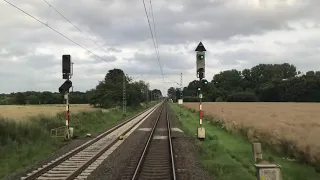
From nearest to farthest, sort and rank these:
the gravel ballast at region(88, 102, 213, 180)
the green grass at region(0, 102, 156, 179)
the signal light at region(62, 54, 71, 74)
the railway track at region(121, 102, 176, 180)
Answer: the railway track at region(121, 102, 176, 180)
the gravel ballast at region(88, 102, 213, 180)
the green grass at region(0, 102, 156, 179)
the signal light at region(62, 54, 71, 74)

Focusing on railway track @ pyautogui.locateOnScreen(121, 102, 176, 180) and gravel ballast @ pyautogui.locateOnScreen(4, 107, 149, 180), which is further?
gravel ballast @ pyautogui.locateOnScreen(4, 107, 149, 180)

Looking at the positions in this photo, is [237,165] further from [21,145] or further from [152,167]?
[21,145]

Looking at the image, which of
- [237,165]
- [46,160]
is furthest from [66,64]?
[237,165]

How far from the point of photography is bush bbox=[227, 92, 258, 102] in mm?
182500

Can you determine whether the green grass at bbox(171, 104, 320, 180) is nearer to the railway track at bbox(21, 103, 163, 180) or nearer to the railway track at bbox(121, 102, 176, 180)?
the railway track at bbox(121, 102, 176, 180)

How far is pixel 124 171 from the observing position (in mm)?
13969

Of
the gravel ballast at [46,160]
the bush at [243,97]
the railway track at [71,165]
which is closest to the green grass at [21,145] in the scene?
the gravel ballast at [46,160]

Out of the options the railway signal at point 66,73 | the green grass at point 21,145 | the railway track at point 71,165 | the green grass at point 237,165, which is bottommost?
the green grass at point 237,165

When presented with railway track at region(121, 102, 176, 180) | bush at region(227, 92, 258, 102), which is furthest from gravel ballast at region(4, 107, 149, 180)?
bush at region(227, 92, 258, 102)

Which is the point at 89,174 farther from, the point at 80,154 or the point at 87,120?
the point at 87,120

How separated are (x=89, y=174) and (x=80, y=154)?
523 cm

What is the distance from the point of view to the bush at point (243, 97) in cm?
18250

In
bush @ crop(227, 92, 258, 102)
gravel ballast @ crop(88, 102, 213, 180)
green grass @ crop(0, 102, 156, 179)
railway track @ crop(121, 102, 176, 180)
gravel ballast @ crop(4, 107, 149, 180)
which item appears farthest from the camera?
bush @ crop(227, 92, 258, 102)

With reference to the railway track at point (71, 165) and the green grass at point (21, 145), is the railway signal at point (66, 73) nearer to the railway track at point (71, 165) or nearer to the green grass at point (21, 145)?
the green grass at point (21, 145)
